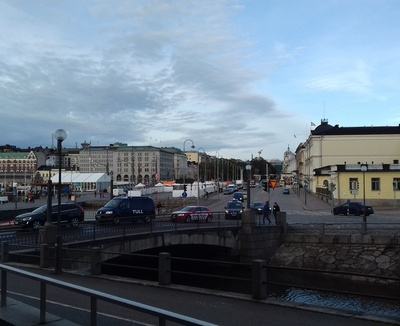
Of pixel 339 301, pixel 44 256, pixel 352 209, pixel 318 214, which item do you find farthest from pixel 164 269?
pixel 318 214

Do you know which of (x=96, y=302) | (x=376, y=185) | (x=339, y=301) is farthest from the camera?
(x=376, y=185)

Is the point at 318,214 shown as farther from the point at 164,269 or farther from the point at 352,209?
the point at 164,269

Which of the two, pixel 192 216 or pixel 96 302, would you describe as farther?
pixel 192 216

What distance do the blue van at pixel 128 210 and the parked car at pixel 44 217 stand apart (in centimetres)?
158

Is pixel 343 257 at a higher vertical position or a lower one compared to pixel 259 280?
lower

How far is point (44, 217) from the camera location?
3328cm

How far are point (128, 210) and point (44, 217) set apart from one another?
6.43 m

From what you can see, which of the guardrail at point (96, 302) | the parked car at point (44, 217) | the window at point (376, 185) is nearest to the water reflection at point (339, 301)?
the parked car at point (44, 217)

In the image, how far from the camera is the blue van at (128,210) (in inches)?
1436

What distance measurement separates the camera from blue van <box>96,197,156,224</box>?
36469 millimetres

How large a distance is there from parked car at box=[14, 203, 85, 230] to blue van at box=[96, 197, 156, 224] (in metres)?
1.58

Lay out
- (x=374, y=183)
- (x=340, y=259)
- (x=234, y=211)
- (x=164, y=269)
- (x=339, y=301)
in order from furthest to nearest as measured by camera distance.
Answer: (x=374, y=183)
(x=234, y=211)
(x=340, y=259)
(x=339, y=301)
(x=164, y=269)

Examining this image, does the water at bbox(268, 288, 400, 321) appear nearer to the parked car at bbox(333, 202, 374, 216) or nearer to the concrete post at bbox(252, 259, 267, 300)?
the concrete post at bbox(252, 259, 267, 300)

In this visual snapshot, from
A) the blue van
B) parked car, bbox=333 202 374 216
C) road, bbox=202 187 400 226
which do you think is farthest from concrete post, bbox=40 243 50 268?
parked car, bbox=333 202 374 216
